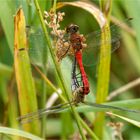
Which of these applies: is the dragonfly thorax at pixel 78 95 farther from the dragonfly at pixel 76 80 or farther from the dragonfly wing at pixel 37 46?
the dragonfly wing at pixel 37 46

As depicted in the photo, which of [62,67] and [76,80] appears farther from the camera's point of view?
[62,67]

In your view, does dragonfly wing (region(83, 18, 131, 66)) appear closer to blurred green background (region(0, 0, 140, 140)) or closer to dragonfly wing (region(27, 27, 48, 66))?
blurred green background (region(0, 0, 140, 140))

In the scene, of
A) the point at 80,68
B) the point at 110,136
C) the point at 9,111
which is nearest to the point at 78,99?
the point at 80,68

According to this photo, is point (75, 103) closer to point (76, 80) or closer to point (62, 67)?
point (76, 80)

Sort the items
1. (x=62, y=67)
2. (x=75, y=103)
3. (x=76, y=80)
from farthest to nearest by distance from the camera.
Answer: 1. (x=62, y=67)
2. (x=76, y=80)
3. (x=75, y=103)

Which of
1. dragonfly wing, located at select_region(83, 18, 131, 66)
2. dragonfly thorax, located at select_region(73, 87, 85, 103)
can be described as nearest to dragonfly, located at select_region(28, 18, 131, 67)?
dragonfly wing, located at select_region(83, 18, 131, 66)

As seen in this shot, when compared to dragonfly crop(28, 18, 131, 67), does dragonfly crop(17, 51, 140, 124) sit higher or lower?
lower

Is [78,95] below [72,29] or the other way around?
below

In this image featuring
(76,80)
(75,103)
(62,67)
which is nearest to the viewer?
(75,103)

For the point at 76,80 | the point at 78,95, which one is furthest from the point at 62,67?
the point at 78,95
